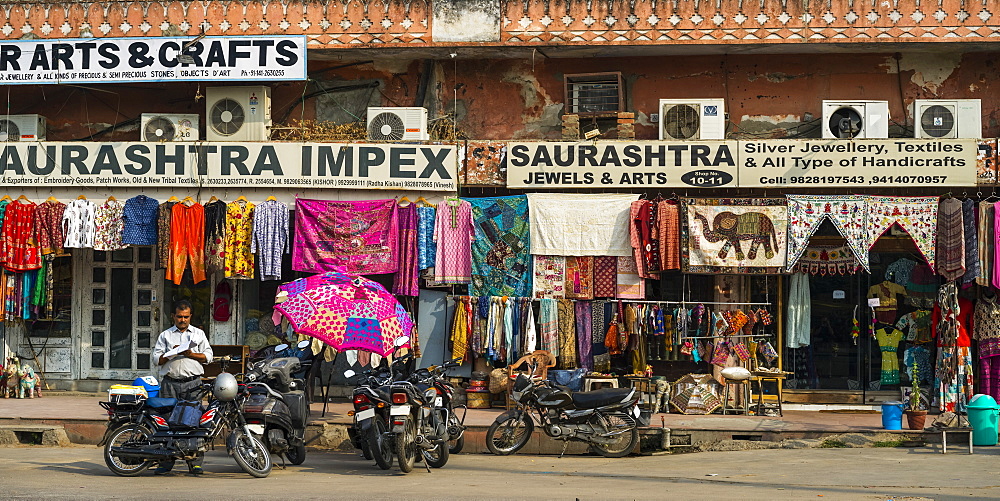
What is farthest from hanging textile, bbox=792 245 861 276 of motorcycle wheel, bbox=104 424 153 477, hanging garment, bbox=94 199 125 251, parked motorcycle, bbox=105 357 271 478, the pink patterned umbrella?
hanging garment, bbox=94 199 125 251

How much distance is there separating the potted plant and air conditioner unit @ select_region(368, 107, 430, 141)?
6.85m

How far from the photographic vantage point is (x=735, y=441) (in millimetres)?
12000

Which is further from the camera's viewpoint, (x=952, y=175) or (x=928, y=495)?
(x=952, y=175)

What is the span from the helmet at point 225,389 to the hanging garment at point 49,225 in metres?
5.99

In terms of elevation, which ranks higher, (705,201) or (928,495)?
(705,201)

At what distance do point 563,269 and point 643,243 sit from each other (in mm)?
1080

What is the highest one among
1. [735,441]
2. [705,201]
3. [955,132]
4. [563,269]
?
[955,132]

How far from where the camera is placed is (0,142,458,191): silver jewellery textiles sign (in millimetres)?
14234

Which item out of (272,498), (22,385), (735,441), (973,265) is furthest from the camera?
(22,385)

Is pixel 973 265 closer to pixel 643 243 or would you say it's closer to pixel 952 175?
pixel 952 175

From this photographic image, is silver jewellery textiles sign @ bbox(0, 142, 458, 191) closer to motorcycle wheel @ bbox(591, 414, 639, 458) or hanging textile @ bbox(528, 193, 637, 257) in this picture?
hanging textile @ bbox(528, 193, 637, 257)

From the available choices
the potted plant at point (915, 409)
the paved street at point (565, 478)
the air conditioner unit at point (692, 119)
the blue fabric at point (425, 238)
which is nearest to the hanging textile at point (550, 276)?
the blue fabric at point (425, 238)

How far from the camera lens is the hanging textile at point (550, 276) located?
14.2 m

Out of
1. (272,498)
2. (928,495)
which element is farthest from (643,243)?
(272,498)
